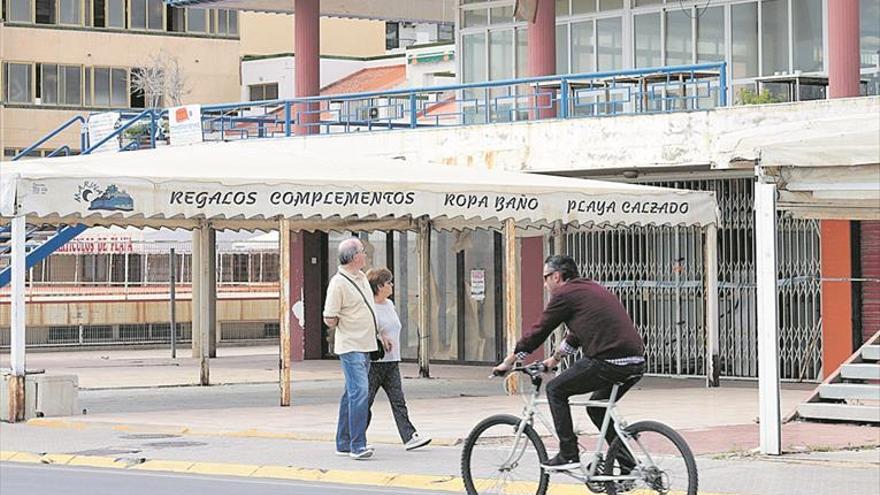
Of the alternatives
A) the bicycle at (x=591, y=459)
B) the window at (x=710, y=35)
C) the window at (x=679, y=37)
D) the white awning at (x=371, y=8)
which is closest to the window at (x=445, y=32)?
the white awning at (x=371, y=8)

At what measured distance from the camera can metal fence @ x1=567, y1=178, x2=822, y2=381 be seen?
2611 cm

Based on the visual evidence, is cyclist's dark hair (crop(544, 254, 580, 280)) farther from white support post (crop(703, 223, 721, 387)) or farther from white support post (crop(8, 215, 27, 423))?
white support post (crop(703, 223, 721, 387))

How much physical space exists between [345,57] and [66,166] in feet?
142

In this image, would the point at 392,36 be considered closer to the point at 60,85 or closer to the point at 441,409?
the point at 60,85

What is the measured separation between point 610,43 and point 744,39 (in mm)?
2904

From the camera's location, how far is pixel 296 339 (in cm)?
3359

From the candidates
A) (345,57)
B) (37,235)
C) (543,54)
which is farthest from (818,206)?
(345,57)

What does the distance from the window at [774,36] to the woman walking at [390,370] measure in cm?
1365

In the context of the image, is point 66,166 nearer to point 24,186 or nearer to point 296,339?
point 24,186

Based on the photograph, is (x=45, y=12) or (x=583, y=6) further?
(x=45, y=12)

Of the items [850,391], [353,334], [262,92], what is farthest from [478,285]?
[262,92]

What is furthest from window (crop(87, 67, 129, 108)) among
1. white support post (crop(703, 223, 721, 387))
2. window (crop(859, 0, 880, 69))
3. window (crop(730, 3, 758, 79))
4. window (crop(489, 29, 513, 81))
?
white support post (crop(703, 223, 721, 387))

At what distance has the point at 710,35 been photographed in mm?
29953

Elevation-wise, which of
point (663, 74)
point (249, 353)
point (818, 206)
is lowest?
point (249, 353)
